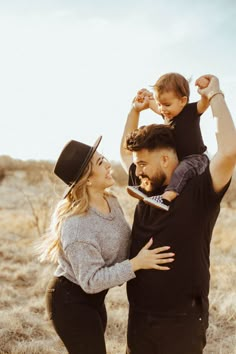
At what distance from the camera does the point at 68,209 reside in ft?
9.00

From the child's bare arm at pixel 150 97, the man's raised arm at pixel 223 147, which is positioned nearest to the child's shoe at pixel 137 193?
the man's raised arm at pixel 223 147

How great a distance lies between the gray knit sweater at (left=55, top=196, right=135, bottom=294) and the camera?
8.14 feet

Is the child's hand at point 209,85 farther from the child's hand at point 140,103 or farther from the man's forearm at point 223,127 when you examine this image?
the child's hand at point 140,103

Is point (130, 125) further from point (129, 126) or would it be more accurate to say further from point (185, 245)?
point (185, 245)

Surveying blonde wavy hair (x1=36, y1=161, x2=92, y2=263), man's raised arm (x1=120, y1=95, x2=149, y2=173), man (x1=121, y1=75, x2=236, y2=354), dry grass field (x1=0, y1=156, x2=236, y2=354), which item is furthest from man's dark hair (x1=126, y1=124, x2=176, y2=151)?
dry grass field (x1=0, y1=156, x2=236, y2=354)

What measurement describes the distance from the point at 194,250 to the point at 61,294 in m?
0.81

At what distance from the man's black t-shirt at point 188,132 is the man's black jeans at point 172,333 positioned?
89 cm

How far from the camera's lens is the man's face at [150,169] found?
99.0 inches

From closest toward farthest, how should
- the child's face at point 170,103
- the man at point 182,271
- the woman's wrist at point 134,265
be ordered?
1. the man at point 182,271
2. the woman's wrist at point 134,265
3. the child's face at point 170,103

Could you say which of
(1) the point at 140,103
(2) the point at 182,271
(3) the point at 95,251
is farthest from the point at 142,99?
(2) the point at 182,271

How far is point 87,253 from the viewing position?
8.27 ft

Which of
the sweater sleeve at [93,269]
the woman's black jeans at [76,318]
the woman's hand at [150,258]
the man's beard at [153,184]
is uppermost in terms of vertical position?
the man's beard at [153,184]

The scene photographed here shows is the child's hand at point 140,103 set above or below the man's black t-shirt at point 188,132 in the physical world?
above

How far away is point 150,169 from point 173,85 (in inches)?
35.7
